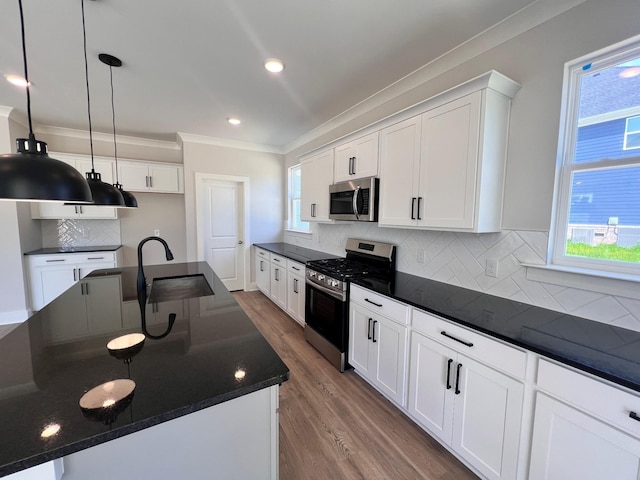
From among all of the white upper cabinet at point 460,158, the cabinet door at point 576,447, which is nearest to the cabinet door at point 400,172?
the white upper cabinet at point 460,158

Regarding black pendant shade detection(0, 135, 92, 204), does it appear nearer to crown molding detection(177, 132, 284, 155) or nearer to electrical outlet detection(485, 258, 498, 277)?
electrical outlet detection(485, 258, 498, 277)

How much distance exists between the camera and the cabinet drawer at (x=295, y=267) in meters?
3.35

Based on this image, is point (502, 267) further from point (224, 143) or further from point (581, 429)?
point (224, 143)

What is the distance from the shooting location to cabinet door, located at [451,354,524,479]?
1.32 meters

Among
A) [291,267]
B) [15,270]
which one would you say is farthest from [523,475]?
[15,270]

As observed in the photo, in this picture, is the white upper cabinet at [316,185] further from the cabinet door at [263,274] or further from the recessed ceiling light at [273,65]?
the cabinet door at [263,274]

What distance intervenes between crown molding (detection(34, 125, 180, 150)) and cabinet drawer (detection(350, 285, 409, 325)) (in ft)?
14.1

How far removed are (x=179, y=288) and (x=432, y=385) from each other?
205cm

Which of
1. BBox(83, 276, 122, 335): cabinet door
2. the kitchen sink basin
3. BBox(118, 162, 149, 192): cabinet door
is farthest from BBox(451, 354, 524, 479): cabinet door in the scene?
BBox(118, 162, 149, 192): cabinet door

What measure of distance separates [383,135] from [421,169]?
56 cm

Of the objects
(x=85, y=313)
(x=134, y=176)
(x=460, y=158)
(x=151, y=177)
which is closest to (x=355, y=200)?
(x=460, y=158)

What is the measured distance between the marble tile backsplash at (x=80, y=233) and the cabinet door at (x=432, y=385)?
15.6 ft

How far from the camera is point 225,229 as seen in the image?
16.3ft

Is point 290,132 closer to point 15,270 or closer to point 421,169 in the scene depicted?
point 421,169
